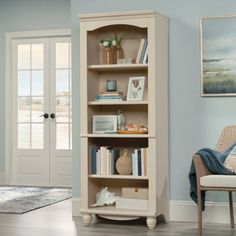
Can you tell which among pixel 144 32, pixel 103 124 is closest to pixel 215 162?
pixel 103 124

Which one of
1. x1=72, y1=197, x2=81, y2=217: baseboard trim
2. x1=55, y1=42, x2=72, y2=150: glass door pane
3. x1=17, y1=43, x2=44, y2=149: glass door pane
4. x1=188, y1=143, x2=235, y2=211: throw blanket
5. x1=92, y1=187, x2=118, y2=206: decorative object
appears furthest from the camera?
x1=17, y1=43, x2=44, y2=149: glass door pane

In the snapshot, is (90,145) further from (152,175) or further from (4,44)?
(4,44)

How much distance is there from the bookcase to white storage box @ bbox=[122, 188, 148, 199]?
7cm

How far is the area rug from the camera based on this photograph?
580cm

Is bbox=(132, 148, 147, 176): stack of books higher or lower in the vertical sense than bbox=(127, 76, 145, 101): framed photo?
lower

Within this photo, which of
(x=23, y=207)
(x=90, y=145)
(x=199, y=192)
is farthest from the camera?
(x=23, y=207)

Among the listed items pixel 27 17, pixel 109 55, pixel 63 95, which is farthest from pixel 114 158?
pixel 27 17

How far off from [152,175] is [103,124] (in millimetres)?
643

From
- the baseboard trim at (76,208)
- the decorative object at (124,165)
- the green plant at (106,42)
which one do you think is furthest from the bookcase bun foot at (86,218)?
the green plant at (106,42)

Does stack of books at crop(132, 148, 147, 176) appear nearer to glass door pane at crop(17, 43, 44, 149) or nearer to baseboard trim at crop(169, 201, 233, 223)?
baseboard trim at crop(169, 201, 233, 223)

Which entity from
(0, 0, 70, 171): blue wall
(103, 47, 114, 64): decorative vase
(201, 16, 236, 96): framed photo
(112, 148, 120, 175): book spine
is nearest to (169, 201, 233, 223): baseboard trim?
(112, 148, 120, 175): book spine

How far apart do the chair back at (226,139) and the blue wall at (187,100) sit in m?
0.16

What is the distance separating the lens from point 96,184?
523 cm

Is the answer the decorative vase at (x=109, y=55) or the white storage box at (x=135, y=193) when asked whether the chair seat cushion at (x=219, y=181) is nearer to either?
the white storage box at (x=135, y=193)
